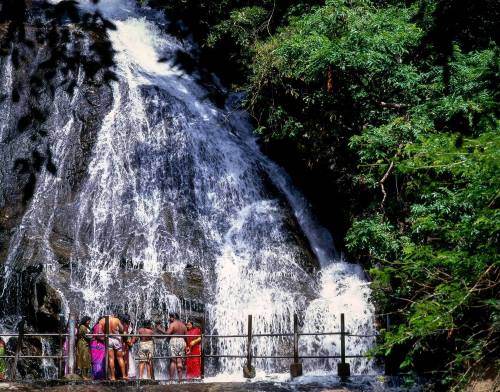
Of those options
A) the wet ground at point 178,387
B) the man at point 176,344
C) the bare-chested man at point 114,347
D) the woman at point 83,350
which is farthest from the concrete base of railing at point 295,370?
the woman at point 83,350

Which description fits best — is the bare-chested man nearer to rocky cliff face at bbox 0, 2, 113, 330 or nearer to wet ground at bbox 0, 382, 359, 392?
wet ground at bbox 0, 382, 359, 392

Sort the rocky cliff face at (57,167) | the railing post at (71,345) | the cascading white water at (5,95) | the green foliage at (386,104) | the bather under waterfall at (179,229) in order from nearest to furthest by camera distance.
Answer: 1. the green foliage at (386,104)
2. the railing post at (71,345)
3. the rocky cliff face at (57,167)
4. the bather under waterfall at (179,229)
5. the cascading white water at (5,95)

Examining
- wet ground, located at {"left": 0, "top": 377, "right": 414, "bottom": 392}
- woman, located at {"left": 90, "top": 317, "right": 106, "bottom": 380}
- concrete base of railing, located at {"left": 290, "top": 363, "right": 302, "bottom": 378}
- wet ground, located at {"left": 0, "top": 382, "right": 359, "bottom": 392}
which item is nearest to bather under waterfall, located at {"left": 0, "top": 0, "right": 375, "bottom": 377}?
concrete base of railing, located at {"left": 290, "top": 363, "right": 302, "bottom": 378}

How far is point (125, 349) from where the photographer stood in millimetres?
12125

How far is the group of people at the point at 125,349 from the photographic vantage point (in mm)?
11539

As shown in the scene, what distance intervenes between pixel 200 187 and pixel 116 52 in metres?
5.83

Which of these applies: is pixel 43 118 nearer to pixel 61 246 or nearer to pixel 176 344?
pixel 61 246

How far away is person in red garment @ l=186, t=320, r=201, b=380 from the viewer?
1225 centimetres

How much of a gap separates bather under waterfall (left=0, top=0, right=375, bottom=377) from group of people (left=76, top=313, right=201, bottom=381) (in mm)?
1396

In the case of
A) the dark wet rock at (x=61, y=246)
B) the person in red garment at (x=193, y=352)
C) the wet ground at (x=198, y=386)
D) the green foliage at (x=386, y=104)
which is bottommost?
the wet ground at (x=198, y=386)

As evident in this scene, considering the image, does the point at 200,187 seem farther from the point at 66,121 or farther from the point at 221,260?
the point at 66,121

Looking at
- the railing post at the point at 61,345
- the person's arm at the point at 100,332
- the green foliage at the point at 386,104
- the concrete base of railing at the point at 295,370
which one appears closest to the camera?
the green foliage at the point at 386,104

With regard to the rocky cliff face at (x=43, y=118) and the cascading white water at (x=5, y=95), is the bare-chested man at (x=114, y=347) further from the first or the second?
the cascading white water at (x=5, y=95)

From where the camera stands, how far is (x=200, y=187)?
17250 millimetres
